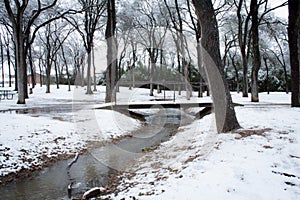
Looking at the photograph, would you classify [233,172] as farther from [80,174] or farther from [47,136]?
[47,136]

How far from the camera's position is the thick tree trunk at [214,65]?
6383mm

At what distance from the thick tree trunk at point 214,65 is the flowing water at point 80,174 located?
2.60 metres

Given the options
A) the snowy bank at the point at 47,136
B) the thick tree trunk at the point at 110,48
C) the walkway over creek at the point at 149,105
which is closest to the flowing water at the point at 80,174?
the snowy bank at the point at 47,136

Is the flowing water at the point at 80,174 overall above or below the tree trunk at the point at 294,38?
below

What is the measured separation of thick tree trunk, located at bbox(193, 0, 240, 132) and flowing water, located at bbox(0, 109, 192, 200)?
8.53 ft

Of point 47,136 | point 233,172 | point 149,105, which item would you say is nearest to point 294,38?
point 233,172

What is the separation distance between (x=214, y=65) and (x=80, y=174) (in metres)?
4.14

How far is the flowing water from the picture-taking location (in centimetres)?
484

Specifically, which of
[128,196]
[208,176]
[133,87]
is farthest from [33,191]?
[133,87]

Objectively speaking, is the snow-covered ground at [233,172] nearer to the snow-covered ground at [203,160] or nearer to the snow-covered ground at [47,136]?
the snow-covered ground at [203,160]

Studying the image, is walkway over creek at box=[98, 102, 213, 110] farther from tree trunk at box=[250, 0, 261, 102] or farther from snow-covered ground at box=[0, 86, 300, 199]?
snow-covered ground at box=[0, 86, 300, 199]

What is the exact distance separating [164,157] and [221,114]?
6.00ft

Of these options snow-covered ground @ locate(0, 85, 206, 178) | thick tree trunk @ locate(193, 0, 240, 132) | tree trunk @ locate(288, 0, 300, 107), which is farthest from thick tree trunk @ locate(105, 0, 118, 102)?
thick tree trunk @ locate(193, 0, 240, 132)

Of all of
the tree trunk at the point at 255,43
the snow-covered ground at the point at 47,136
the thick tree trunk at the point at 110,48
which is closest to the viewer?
the snow-covered ground at the point at 47,136
